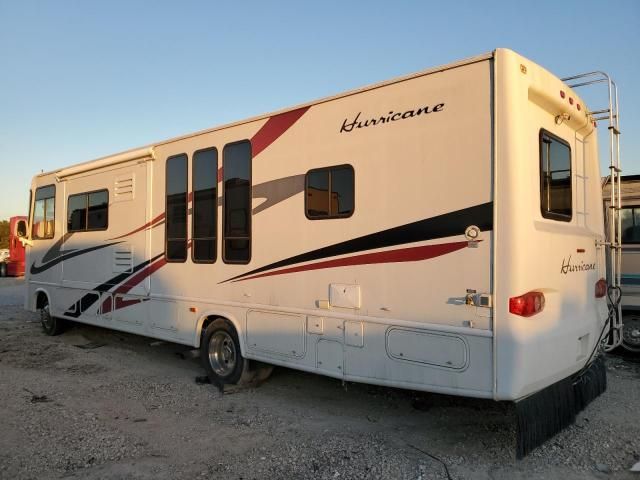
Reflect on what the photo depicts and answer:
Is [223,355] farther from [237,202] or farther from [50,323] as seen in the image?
[50,323]

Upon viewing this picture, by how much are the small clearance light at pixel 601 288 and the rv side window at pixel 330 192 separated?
7.97ft

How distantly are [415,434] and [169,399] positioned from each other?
2622 millimetres

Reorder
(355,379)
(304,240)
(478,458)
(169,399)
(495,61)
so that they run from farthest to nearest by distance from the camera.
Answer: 1. (169,399)
2. (304,240)
3. (355,379)
4. (478,458)
5. (495,61)

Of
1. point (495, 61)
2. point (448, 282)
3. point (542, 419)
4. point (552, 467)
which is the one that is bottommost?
point (552, 467)

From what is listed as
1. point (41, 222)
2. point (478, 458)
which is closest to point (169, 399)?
point (478, 458)

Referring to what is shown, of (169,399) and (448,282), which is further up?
(448,282)

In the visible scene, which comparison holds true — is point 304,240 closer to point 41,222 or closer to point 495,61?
point 495,61

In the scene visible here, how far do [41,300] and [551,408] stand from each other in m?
8.68

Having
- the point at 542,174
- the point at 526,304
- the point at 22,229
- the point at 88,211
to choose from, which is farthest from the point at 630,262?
the point at 22,229

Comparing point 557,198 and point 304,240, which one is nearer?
point 557,198

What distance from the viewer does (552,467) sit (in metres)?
3.97

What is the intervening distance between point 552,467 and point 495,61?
303cm

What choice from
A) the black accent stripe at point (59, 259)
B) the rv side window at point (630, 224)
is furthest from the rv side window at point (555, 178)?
the black accent stripe at point (59, 259)

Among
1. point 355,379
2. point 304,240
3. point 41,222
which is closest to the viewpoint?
point 355,379
